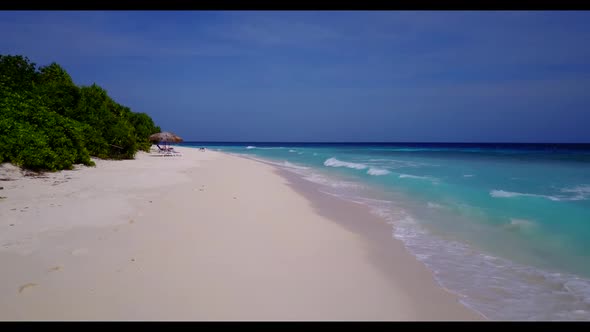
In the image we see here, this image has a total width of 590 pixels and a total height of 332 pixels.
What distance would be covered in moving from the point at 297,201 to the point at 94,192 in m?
5.39

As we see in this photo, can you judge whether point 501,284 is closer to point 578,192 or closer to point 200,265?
point 200,265

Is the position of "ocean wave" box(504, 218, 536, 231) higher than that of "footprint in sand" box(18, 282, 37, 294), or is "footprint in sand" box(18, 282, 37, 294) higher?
"footprint in sand" box(18, 282, 37, 294)

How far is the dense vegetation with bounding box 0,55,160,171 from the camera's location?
10.5 m

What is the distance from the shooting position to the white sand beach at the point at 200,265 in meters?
3.09

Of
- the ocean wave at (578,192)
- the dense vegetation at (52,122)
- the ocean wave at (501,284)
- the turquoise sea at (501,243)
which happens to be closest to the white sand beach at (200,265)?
the ocean wave at (501,284)

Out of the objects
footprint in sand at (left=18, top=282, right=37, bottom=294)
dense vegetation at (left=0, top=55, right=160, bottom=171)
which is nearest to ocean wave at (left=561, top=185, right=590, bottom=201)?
footprint in sand at (left=18, top=282, right=37, bottom=294)

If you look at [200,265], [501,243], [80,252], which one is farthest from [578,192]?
[80,252]

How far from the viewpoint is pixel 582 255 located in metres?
5.46

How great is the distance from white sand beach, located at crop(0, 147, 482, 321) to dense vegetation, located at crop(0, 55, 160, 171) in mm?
3949

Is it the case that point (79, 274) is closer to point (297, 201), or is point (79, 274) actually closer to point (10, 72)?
point (297, 201)

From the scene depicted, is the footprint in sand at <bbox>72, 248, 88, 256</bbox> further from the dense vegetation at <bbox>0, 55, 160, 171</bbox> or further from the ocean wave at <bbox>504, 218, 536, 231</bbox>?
the dense vegetation at <bbox>0, 55, 160, 171</bbox>

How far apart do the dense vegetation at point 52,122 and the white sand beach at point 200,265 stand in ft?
13.0

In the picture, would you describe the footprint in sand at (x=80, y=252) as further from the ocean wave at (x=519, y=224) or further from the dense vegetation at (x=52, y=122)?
the dense vegetation at (x=52, y=122)
